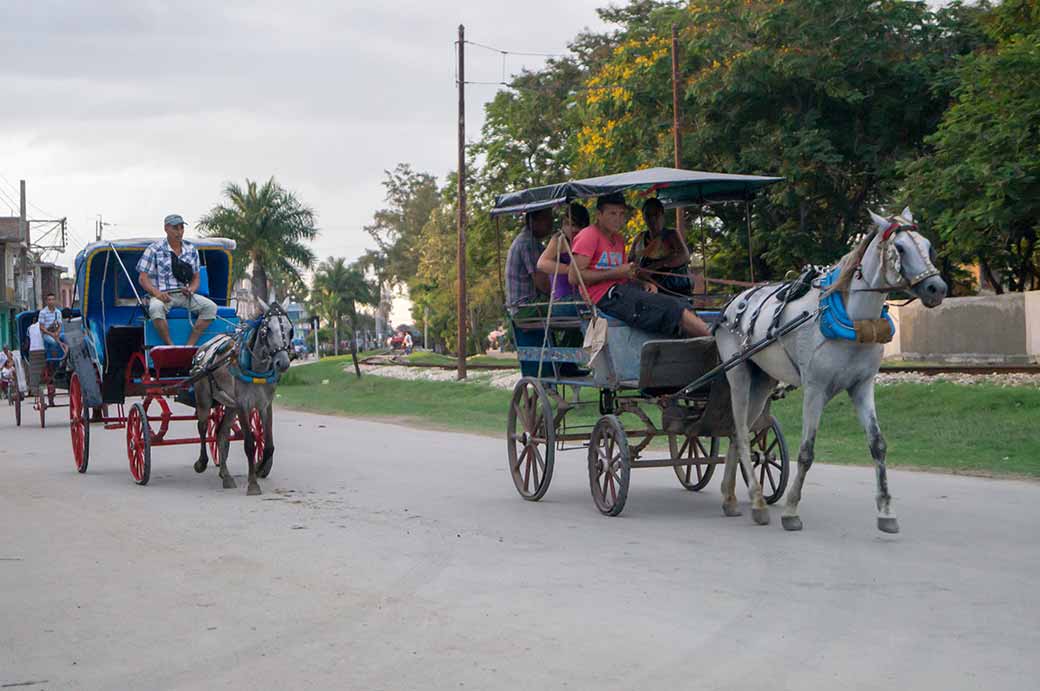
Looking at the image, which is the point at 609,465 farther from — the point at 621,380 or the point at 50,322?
the point at 50,322

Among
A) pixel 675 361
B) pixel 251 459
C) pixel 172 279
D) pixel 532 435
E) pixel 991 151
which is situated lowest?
Answer: pixel 251 459

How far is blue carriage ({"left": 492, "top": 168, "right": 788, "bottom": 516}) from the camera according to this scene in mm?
10250

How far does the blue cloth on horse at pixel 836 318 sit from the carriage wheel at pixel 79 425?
28.3 ft

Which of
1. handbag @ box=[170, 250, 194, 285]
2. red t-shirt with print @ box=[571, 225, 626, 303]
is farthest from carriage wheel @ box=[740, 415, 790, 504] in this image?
handbag @ box=[170, 250, 194, 285]

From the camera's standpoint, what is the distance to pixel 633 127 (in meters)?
35.0

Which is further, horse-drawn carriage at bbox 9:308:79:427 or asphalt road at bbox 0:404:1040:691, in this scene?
horse-drawn carriage at bbox 9:308:79:427

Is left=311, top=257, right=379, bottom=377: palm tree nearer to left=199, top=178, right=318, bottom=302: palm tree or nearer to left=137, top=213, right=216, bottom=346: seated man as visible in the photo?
left=199, top=178, right=318, bottom=302: palm tree

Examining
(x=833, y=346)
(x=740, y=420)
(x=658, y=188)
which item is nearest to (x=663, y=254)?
(x=658, y=188)

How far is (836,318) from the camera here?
8.87 metres

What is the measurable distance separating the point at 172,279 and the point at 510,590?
749cm

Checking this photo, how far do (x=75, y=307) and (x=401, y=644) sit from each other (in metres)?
11.0

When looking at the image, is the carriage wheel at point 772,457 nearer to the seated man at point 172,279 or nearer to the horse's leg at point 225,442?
the horse's leg at point 225,442

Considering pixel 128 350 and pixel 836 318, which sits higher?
pixel 836 318

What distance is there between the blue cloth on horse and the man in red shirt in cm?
151
